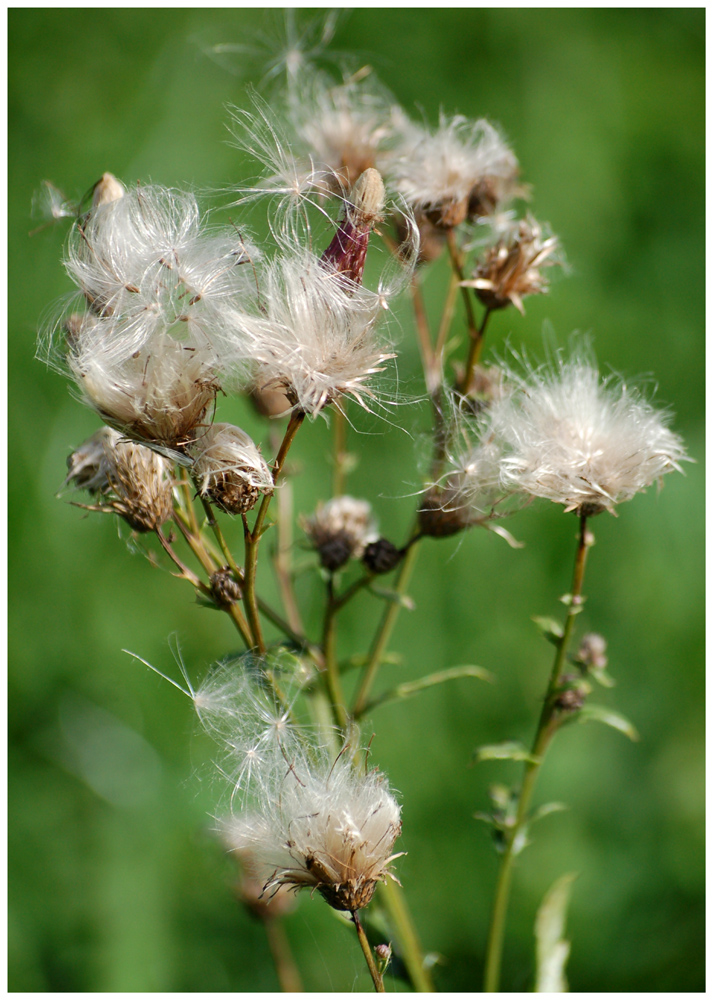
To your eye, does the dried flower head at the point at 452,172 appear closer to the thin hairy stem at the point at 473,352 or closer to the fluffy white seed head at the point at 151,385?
the thin hairy stem at the point at 473,352

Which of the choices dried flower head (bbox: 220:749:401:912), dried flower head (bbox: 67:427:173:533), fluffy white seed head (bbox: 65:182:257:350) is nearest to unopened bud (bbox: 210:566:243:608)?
dried flower head (bbox: 67:427:173:533)

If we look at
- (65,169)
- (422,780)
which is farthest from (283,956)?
(65,169)

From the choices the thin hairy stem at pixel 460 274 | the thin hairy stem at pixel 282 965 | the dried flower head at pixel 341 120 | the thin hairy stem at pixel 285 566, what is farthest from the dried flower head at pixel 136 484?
the thin hairy stem at pixel 282 965

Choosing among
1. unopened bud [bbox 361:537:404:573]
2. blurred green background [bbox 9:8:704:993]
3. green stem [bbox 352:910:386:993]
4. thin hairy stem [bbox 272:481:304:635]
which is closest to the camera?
green stem [bbox 352:910:386:993]

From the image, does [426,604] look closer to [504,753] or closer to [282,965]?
[282,965]

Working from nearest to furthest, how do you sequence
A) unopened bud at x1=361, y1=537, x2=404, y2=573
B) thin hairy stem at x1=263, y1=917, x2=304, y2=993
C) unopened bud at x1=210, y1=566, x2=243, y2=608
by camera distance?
unopened bud at x1=210, y1=566, x2=243, y2=608
unopened bud at x1=361, y1=537, x2=404, y2=573
thin hairy stem at x1=263, y1=917, x2=304, y2=993

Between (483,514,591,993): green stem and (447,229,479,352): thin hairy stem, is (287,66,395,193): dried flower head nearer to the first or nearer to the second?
(447,229,479,352): thin hairy stem

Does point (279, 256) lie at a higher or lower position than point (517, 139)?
lower

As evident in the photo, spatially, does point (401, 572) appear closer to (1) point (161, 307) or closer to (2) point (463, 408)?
(2) point (463, 408)
